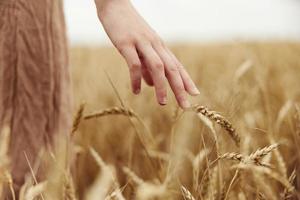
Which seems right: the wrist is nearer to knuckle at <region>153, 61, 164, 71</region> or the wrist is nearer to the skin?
the skin

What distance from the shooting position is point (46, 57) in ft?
3.45

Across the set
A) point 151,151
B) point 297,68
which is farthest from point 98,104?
point 151,151

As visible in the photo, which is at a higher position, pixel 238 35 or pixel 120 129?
pixel 238 35

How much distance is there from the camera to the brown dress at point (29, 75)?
101cm

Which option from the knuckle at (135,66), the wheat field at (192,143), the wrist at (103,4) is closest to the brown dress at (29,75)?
the wheat field at (192,143)

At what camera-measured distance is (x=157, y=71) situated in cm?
82

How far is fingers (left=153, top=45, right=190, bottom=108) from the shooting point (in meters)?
0.83

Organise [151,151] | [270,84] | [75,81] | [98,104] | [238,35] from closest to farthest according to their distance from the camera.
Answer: [151,151], [238,35], [270,84], [98,104], [75,81]

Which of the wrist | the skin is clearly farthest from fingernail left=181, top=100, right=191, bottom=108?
the wrist

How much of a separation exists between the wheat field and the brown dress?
0.04 metres

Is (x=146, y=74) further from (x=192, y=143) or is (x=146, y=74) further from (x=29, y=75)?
(x=192, y=143)

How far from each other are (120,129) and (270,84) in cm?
54

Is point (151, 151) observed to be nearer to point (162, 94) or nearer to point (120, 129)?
point (162, 94)

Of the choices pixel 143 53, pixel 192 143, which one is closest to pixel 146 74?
pixel 143 53
